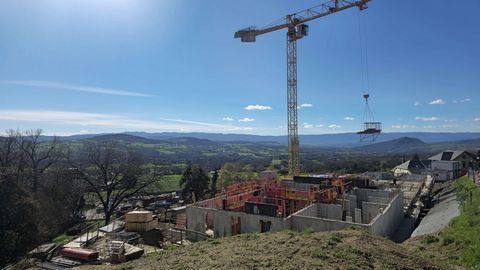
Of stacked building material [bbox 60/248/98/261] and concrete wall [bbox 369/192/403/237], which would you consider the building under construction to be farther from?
stacked building material [bbox 60/248/98/261]

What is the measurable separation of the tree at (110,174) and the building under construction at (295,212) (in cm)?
1377

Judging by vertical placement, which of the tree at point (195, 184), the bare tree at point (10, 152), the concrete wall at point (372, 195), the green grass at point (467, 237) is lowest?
the tree at point (195, 184)

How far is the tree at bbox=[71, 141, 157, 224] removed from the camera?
34688 mm

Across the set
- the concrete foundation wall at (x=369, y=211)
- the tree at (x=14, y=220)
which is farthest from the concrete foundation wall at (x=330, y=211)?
the tree at (x=14, y=220)

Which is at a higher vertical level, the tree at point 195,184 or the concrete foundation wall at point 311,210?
the concrete foundation wall at point 311,210

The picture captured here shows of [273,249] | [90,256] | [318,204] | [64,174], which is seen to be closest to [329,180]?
[318,204]

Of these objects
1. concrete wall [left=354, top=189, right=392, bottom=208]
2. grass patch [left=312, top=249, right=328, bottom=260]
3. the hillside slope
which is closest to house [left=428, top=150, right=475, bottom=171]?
concrete wall [left=354, top=189, right=392, bottom=208]

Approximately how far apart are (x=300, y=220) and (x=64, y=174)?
30.8 m

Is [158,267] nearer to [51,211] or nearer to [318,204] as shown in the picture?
[318,204]

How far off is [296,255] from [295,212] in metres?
10.5

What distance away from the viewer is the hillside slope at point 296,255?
33.9 feet

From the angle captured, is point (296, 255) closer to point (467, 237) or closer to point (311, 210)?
point (467, 237)

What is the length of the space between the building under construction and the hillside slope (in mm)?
4243

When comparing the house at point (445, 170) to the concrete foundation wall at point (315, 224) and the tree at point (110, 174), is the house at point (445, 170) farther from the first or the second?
the tree at point (110, 174)
